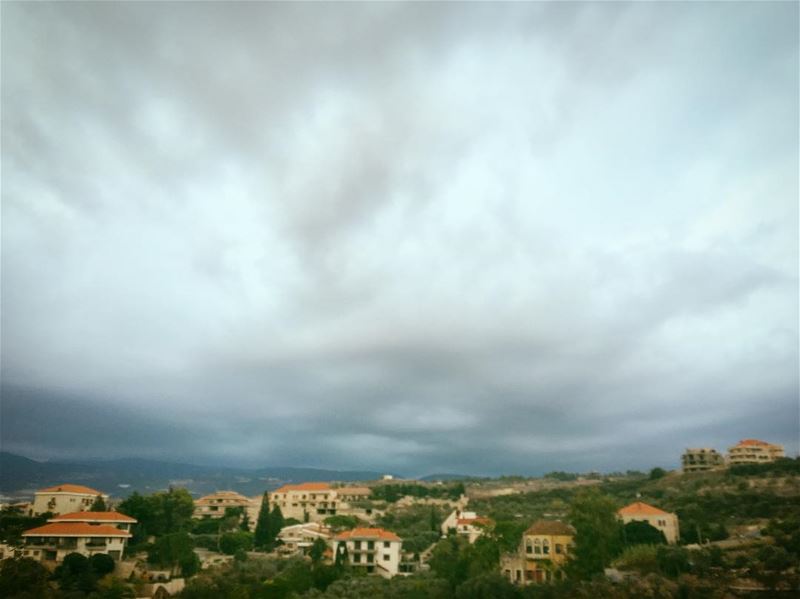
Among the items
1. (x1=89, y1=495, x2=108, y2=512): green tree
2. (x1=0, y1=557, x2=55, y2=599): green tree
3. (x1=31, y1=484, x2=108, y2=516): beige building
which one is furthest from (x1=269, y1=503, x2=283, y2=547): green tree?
(x1=0, y1=557, x2=55, y2=599): green tree

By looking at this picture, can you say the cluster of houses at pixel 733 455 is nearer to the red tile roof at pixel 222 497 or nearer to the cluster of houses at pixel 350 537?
the cluster of houses at pixel 350 537

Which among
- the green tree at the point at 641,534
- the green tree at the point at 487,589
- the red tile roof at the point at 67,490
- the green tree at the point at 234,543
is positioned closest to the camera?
the green tree at the point at 487,589

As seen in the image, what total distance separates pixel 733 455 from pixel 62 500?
12808 cm

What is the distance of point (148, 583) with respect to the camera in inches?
1957

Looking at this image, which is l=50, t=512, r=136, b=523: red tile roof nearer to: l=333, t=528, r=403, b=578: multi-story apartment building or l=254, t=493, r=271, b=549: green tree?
l=254, t=493, r=271, b=549: green tree

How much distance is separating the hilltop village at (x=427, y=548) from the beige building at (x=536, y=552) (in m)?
0.15

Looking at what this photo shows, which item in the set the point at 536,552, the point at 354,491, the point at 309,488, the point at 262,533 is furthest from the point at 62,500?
the point at 354,491

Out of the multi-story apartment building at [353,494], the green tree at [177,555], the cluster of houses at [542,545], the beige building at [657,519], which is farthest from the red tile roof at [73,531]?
the multi-story apartment building at [353,494]

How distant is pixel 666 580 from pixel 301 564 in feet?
110

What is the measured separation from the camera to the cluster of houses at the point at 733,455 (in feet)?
393

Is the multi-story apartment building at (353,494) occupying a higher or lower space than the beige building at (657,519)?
higher

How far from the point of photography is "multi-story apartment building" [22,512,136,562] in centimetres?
5294

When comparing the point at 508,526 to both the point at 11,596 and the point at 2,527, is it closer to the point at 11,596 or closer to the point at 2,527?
the point at 11,596

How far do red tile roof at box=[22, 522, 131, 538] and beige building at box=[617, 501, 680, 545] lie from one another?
54.8 metres
